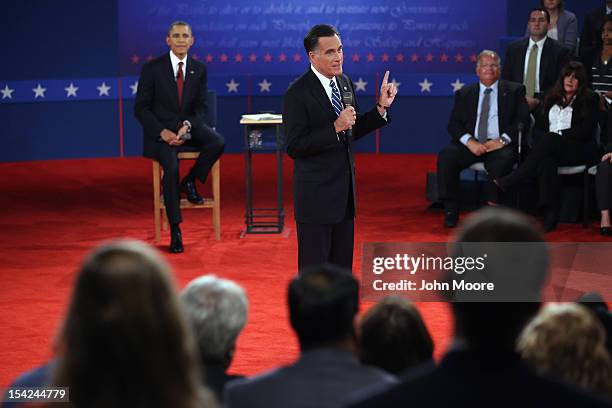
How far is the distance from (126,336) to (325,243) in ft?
12.1

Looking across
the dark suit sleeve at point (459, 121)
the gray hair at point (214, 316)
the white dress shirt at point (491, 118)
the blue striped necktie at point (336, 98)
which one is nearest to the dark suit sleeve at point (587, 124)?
the white dress shirt at point (491, 118)

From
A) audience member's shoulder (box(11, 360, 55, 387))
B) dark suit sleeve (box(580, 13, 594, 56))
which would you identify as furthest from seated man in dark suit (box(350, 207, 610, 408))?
dark suit sleeve (box(580, 13, 594, 56))

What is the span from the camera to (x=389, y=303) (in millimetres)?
3004

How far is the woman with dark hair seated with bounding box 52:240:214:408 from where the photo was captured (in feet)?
4.96

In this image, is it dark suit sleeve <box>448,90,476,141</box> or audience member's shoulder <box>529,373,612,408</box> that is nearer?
audience member's shoulder <box>529,373,612,408</box>

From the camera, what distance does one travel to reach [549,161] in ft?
28.2

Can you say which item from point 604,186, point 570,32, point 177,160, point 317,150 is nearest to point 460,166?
point 604,186

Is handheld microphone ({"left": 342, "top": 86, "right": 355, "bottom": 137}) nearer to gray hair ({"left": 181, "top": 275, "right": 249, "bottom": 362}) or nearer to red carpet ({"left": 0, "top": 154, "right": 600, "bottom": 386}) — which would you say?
red carpet ({"left": 0, "top": 154, "right": 600, "bottom": 386})

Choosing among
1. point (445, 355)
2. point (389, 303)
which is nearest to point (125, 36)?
point (389, 303)

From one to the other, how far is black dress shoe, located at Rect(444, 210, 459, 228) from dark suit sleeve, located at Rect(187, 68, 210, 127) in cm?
217

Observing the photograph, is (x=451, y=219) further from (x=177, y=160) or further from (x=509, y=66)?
(x=177, y=160)

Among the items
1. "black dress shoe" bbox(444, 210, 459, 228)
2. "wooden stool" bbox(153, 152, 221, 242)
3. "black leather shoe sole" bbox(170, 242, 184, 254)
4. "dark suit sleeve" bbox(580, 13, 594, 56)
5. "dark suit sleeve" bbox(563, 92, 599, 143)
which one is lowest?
"black leather shoe sole" bbox(170, 242, 184, 254)

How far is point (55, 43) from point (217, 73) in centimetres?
200

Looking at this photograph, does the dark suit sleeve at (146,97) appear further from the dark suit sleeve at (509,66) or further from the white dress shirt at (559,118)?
the dark suit sleeve at (509,66)
